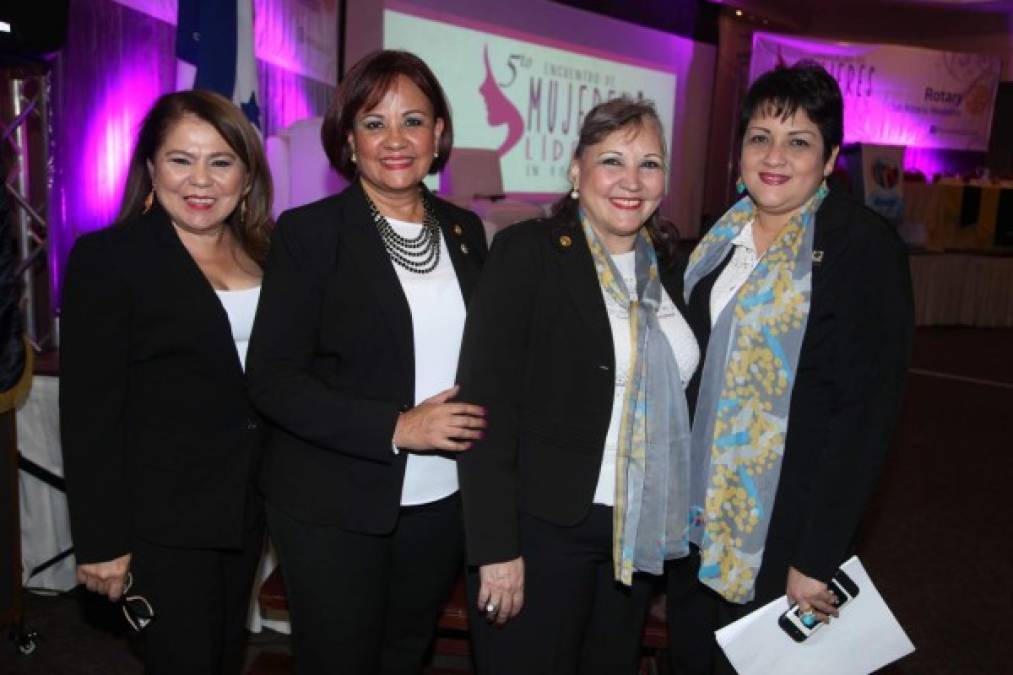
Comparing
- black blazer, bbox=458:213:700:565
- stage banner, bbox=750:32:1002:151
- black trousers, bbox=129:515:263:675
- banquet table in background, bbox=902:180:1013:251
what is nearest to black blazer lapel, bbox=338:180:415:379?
black blazer, bbox=458:213:700:565

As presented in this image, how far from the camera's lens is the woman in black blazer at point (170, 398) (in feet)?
5.34

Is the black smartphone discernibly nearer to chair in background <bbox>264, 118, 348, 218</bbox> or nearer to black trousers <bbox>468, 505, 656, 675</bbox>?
black trousers <bbox>468, 505, 656, 675</bbox>

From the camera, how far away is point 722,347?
1.74 meters

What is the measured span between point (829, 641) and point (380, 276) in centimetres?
116

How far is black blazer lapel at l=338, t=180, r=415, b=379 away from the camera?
1.63 metres

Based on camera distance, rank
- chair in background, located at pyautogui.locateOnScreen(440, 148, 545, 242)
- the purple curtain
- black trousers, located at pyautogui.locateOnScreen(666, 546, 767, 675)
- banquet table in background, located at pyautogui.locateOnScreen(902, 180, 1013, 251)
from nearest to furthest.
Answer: black trousers, located at pyautogui.locateOnScreen(666, 546, 767, 675), the purple curtain, chair in background, located at pyautogui.locateOnScreen(440, 148, 545, 242), banquet table in background, located at pyautogui.locateOnScreen(902, 180, 1013, 251)

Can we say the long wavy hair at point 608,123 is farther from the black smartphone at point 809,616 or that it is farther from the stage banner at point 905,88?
the stage banner at point 905,88

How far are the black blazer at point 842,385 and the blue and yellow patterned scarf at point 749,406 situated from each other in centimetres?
3

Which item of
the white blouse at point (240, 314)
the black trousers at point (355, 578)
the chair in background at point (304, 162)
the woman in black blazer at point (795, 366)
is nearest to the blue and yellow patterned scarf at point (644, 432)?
the woman in black blazer at point (795, 366)

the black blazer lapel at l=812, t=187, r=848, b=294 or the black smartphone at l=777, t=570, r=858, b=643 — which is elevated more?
the black blazer lapel at l=812, t=187, r=848, b=294

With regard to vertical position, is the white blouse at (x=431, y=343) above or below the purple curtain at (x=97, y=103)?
below

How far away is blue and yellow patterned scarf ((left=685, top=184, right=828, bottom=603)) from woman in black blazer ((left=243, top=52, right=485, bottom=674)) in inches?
20.5

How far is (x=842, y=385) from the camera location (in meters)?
1.65

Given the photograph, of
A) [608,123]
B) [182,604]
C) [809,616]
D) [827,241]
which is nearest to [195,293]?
[182,604]
